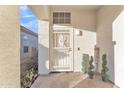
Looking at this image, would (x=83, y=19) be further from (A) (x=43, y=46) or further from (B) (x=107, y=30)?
(A) (x=43, y=46)

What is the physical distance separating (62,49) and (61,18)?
1406mm

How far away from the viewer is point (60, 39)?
7.64 metres

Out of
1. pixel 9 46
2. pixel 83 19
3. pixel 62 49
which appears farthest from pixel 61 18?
pixel 9 46

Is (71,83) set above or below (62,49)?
below

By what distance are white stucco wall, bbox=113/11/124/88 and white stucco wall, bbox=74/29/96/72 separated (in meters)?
2.44

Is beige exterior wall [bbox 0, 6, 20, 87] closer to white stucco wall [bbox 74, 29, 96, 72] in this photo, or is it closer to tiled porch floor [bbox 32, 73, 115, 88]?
tiled porch floor [bbox 32, 73, 115, 88]

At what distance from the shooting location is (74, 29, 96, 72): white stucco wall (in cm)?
767

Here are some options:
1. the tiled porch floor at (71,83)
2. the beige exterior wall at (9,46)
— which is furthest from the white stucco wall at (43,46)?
the beige exterior wall at (9,46)

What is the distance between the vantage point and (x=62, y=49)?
25.0 feet

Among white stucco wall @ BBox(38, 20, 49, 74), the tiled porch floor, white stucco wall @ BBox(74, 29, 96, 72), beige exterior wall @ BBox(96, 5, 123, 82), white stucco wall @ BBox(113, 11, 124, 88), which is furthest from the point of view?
white stucco wall @ BBox(74, 29, 96, 72)

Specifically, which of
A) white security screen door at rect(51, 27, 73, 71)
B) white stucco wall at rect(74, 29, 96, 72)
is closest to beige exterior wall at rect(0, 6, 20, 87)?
white security screen door at rect(51, 27, 73, 71)

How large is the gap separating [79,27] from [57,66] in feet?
6.67
